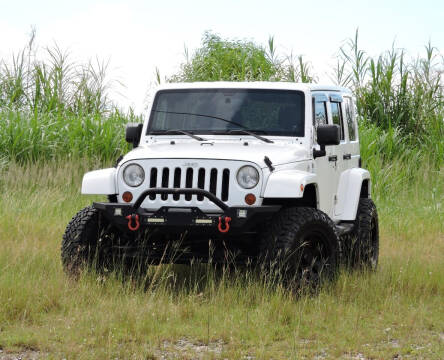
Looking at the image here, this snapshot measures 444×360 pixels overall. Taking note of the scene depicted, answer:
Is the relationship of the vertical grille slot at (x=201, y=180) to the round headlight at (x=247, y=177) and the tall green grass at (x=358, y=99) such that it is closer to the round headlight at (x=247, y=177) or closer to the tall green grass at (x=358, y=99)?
the round headlight at (x=247, y=177)

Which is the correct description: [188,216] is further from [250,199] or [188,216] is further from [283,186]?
[283,186]

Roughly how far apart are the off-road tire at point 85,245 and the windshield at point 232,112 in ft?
3.82

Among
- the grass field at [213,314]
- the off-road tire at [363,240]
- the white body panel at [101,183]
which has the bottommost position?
the grass field at [213,314]

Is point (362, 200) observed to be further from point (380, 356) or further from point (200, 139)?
point (380, 356)

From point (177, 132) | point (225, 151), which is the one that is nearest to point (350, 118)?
point (177, 132)

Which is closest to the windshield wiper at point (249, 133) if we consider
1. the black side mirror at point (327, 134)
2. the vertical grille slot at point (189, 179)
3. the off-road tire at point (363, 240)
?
the black side mirror at point (327, 134)

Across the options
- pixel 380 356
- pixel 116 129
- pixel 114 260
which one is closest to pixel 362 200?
pixel 114 260

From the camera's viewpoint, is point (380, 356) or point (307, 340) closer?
point (380, 356)

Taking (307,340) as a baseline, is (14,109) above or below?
above

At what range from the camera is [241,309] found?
6.50 m

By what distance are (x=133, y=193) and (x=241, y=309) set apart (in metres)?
1.42

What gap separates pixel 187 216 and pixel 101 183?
0.96 metres

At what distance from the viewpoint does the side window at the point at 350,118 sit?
9.31 m

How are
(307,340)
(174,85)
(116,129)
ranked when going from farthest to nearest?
(116,129) → (174,85) → (307,340)
